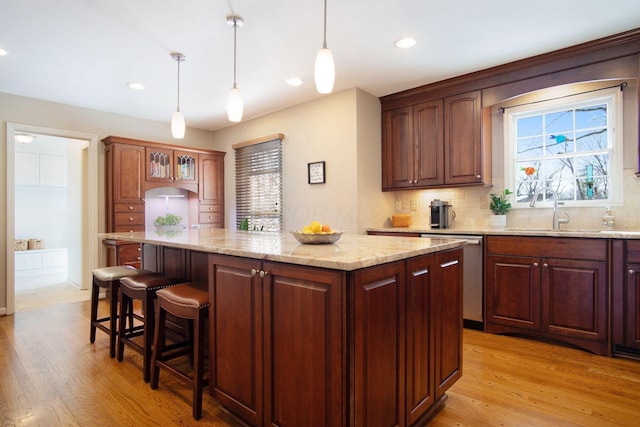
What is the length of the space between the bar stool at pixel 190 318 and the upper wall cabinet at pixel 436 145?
276 centimetres

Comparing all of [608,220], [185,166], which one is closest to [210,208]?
[185,166]

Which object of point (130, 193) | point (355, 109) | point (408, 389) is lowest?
point (408, 389)

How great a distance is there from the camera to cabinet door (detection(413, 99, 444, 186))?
377 centimetres

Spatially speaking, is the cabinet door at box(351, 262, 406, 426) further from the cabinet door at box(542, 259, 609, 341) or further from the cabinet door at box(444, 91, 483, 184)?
the cabinet door at box(444, 91, 483, 184)

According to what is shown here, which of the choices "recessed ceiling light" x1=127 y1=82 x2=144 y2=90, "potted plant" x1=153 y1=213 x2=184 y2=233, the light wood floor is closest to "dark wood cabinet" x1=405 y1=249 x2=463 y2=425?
the light wood floor

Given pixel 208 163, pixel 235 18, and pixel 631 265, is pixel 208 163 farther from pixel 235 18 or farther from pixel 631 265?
pixel 631 265

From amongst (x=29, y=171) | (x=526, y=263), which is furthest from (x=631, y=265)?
(x=29, y=171)

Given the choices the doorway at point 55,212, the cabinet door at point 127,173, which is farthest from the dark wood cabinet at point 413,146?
the doorway at point 55,212

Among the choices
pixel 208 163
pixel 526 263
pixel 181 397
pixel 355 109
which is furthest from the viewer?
pixel 208 163

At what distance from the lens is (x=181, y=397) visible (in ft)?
6.77

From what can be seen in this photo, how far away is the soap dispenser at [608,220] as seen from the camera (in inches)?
120

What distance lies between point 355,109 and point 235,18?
172 cm

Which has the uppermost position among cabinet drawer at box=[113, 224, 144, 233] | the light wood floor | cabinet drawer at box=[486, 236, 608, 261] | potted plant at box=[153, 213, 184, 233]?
potted plant at box=[153, 213, 184, 233]

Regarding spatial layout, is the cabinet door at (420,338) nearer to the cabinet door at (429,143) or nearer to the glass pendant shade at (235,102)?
the glass pendant shade at (235,102)
